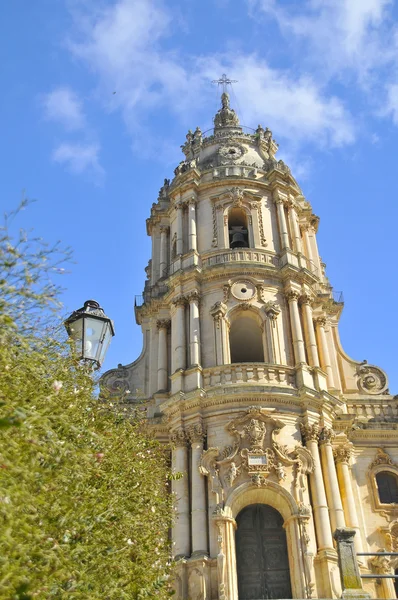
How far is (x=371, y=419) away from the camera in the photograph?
25500 mm

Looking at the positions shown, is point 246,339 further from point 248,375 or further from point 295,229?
point 295,229

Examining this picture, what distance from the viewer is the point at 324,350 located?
2655 centimetres

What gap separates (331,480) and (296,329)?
5891 mm

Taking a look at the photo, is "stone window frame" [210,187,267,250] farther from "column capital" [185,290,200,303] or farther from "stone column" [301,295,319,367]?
"stone column" [301,295,319,367]

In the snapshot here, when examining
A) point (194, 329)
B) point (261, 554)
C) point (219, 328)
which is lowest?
point (261, 554)

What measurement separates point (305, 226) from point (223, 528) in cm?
1636

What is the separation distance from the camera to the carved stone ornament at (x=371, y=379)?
88.6 ft

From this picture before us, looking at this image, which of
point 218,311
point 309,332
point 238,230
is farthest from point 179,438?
point 238,230

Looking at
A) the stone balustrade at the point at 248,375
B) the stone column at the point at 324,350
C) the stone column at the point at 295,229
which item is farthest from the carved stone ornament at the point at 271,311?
the stone column at the point at 295,229

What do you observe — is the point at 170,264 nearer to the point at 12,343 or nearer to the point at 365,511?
the point at 365,511

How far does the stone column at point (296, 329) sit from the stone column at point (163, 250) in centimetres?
667

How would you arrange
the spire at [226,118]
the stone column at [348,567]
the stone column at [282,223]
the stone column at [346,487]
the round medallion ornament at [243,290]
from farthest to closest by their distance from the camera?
the spire at [226,118], the stone column at [282,223], the round medallion ornament at [243,290], the stone column at [346,487], the stone column at [348,567]

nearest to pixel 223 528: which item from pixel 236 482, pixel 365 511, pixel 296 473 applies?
pixel 236 482

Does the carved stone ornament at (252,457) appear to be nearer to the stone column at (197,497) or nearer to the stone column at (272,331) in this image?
the stone column at (197,497)
